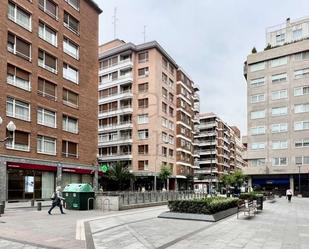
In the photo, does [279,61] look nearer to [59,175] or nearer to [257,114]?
[257,114]

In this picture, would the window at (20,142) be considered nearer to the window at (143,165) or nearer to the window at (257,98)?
the window at (143,165)

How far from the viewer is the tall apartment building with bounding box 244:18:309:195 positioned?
6462cm

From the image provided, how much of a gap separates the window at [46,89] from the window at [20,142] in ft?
16.4

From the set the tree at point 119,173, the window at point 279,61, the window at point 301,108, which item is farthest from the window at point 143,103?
the window at point 301,108

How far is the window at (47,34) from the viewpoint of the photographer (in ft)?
136

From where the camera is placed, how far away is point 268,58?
7000cm

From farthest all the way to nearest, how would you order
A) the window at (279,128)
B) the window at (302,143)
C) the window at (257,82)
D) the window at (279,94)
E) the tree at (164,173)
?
the window at (257,82)
the window at (279,94)
the window at (279,128)
the tree at (164,173)
the window at (302,143)

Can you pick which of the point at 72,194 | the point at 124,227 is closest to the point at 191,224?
the point at 124,227

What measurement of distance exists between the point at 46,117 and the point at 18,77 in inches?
209

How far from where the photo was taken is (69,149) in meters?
44.8

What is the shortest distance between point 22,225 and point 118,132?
2152 inches

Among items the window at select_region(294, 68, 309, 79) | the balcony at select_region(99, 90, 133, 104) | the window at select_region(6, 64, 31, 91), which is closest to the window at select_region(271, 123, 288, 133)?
the window at select_region(294, 68, 309, 79)

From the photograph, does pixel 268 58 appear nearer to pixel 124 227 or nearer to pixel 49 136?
pixel 49 136

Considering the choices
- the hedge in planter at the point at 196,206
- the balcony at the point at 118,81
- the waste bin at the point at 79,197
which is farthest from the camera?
the balcony at the point at 118,81
